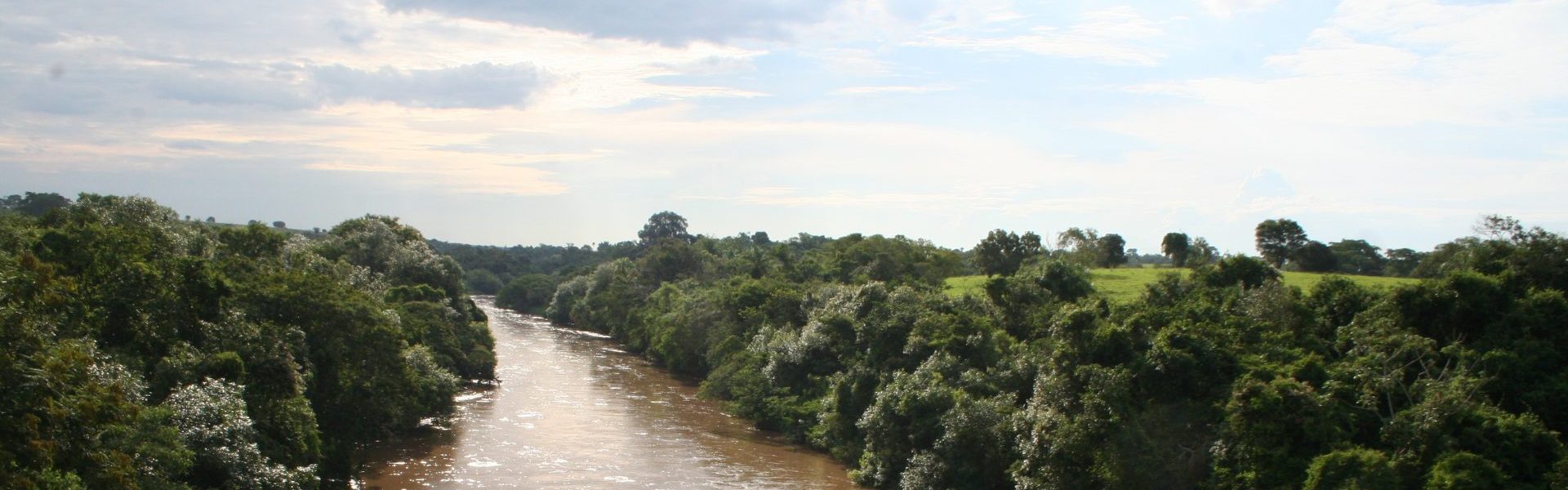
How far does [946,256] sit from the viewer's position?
68.8 m

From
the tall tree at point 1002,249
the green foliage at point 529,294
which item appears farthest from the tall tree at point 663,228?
the tall tree at point 1002,249

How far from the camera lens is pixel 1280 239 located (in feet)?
191

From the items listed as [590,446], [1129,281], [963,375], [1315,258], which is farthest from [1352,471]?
[1315,258]

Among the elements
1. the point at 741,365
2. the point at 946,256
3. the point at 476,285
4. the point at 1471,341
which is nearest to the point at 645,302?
the point at 946,256

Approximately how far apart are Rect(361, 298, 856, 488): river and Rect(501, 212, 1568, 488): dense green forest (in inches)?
84.1

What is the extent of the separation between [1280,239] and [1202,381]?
1437 inches

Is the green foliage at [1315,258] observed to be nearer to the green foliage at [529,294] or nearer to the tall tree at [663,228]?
the green foliage at [529,294]

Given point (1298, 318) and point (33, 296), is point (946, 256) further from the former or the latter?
point (33, 296)

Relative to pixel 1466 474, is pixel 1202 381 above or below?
above

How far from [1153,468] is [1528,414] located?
7343 mm

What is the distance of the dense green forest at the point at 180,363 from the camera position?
54.1 ft

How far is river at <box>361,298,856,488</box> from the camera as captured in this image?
112 feet

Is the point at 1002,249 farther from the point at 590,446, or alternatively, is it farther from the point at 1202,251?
the point at 590,446

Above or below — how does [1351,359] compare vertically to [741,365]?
above
